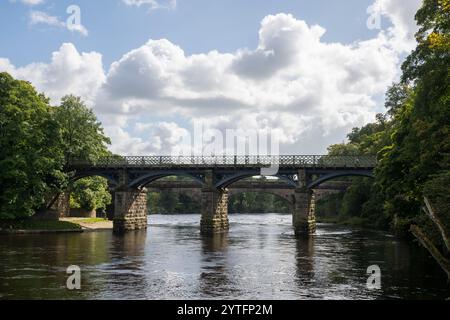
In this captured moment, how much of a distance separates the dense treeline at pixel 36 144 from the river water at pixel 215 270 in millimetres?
9411

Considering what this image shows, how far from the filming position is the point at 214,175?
69.9 m

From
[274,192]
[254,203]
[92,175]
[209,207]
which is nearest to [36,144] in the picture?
[92,175]

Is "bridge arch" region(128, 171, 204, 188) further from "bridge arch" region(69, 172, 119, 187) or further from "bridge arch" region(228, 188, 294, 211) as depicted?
"bridge arch" region(228, 188, 294, 211)

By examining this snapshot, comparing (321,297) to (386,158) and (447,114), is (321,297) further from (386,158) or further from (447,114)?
(386,158)

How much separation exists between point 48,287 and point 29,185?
36.6 m

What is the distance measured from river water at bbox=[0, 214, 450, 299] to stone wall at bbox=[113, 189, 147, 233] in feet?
66.8

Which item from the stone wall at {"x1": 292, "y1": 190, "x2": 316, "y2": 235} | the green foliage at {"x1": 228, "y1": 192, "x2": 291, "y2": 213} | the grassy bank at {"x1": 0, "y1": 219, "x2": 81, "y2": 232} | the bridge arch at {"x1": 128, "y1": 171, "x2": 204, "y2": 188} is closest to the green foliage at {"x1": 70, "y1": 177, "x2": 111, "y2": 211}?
the bridge arch at {"x1": 128, "y1": 171, "x2": 204, "y2": 188}

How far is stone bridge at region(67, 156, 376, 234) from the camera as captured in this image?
6538 centimetres

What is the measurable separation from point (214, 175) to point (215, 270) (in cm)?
3868

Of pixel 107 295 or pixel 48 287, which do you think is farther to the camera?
pixel 48 287

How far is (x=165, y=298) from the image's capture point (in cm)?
2275

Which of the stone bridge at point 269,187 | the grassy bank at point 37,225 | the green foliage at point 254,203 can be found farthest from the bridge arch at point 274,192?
the green foliage at point 254,203
